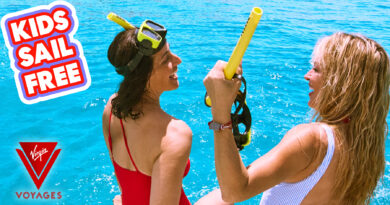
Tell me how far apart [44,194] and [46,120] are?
5.42ft

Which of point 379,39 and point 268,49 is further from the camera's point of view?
point 379,39

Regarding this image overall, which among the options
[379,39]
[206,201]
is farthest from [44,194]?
[379,39]

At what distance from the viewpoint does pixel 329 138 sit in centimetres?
168

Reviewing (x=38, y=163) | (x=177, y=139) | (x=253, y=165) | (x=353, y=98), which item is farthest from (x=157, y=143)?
(x=38, y=163)

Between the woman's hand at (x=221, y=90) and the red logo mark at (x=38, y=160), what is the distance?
3966mm

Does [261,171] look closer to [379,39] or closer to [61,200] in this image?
[61,200]

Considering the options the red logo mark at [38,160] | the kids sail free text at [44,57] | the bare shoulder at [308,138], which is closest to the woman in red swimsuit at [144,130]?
the bare shoulder at [308,138]

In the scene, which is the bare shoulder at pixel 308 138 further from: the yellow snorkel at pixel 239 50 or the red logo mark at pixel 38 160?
the red logo mark at pixel 38 160

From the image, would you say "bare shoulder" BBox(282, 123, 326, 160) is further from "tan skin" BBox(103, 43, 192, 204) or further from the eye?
the eye

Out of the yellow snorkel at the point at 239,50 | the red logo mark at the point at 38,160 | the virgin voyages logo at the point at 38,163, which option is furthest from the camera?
the red logo mark at the point at 38,160

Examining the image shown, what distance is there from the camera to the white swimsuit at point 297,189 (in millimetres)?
1688

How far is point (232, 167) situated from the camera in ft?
5.13

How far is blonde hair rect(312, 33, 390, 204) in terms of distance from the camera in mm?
1693

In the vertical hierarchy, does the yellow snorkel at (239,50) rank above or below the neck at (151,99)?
above
